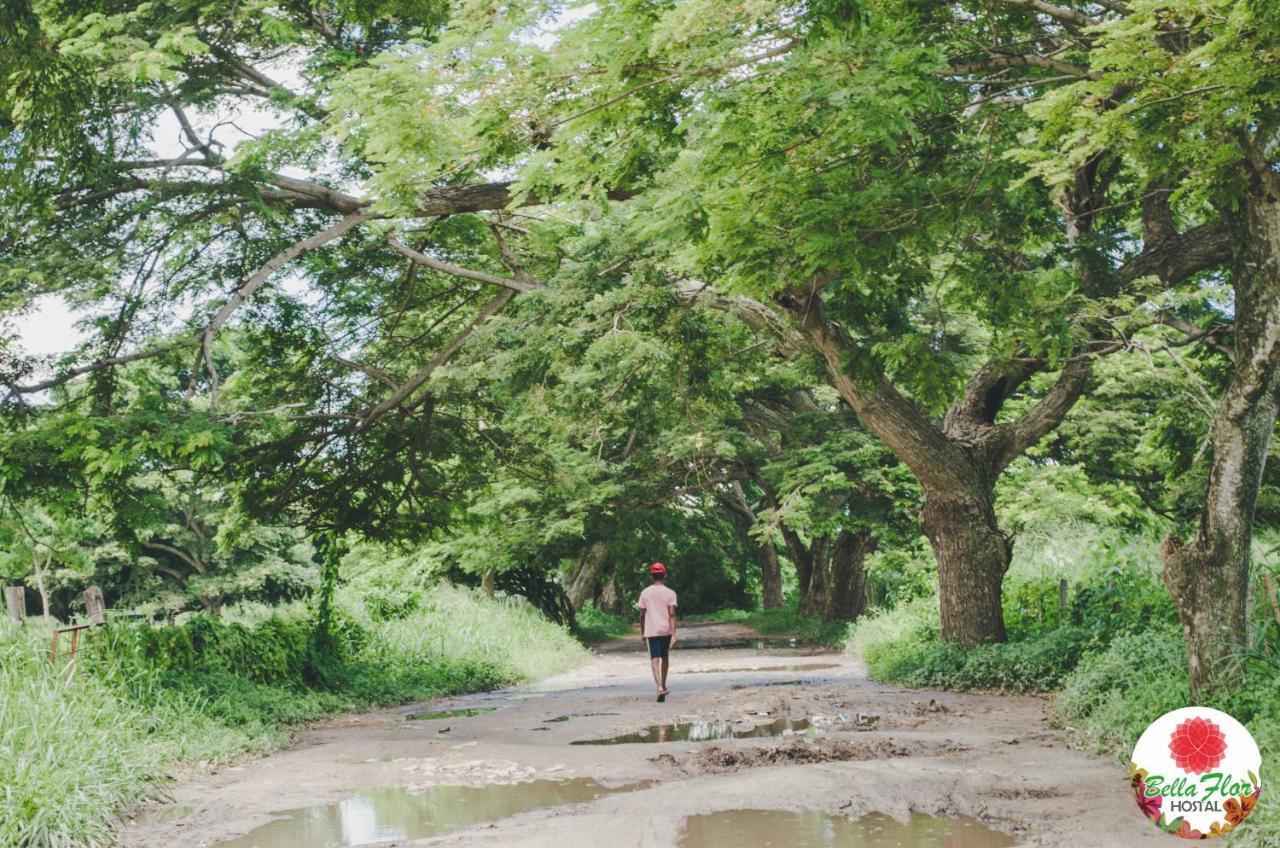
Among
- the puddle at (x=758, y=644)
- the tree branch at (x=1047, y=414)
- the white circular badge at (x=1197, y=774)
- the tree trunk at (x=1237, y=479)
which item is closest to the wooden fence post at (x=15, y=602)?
the white circular badge at (x=1197, y=774)

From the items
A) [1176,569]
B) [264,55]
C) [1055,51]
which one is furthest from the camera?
[264,55]

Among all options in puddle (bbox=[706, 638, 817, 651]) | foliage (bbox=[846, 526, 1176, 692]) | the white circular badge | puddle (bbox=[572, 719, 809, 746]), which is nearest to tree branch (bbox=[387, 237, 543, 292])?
puddle (bbox=[572, 719, 809, 746])

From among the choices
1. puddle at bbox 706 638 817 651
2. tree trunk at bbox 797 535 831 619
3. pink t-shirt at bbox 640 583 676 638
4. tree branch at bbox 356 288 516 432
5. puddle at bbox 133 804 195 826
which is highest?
tree branch at bbox 356 288 516 432

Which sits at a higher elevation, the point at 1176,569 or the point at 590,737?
the point at 1176,569

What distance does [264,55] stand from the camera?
1354 centimetres

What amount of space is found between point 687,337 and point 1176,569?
7.79 metres

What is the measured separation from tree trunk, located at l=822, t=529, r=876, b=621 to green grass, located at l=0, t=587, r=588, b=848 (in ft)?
34.3

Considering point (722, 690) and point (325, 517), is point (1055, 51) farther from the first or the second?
point (325, 517)

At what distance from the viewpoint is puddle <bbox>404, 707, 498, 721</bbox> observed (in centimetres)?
1354

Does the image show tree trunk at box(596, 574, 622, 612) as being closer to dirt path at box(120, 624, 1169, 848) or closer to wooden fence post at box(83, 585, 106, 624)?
dirt path at box(120, 624, 1169, 848)

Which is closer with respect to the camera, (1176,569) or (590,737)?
(1176,569)

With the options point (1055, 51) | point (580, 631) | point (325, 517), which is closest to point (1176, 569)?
point (1055, 51)

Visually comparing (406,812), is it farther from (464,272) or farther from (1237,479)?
(464,272)

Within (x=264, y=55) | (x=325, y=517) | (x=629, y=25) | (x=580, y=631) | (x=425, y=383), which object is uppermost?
(x=264, y=55)
